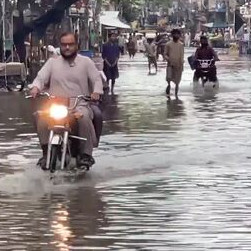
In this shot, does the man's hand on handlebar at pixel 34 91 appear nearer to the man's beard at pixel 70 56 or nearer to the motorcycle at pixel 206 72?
the man's beard at pixel 70 56

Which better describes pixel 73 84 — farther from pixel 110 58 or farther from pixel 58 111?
pixel 110 58

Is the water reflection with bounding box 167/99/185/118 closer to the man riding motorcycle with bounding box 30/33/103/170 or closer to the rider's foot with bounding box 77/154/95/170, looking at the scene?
the man riding motorcycle with bounding box 30/33/103/170

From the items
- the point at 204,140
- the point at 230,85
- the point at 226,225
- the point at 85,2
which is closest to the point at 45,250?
the point at 226,225

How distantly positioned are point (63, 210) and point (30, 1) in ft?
106

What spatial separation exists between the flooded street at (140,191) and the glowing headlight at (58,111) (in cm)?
70

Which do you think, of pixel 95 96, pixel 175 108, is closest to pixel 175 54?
pixel 175 108

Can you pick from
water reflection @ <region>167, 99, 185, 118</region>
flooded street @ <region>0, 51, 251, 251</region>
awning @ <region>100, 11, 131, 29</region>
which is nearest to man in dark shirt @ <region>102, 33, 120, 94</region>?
water reflection @ <region>167, 99, 185, 118</region>

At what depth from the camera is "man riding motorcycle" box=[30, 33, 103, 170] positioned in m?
12.0

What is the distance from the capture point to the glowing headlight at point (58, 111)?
11.8 meters

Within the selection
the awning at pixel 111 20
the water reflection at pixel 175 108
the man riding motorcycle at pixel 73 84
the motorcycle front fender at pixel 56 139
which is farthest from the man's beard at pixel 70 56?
the awning at pixel 111 20

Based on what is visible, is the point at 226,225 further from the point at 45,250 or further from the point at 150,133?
the point at 150,133

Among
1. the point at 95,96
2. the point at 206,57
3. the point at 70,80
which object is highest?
the point at 70,80

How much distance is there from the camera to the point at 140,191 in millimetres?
10977

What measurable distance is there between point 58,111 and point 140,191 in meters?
1.46
